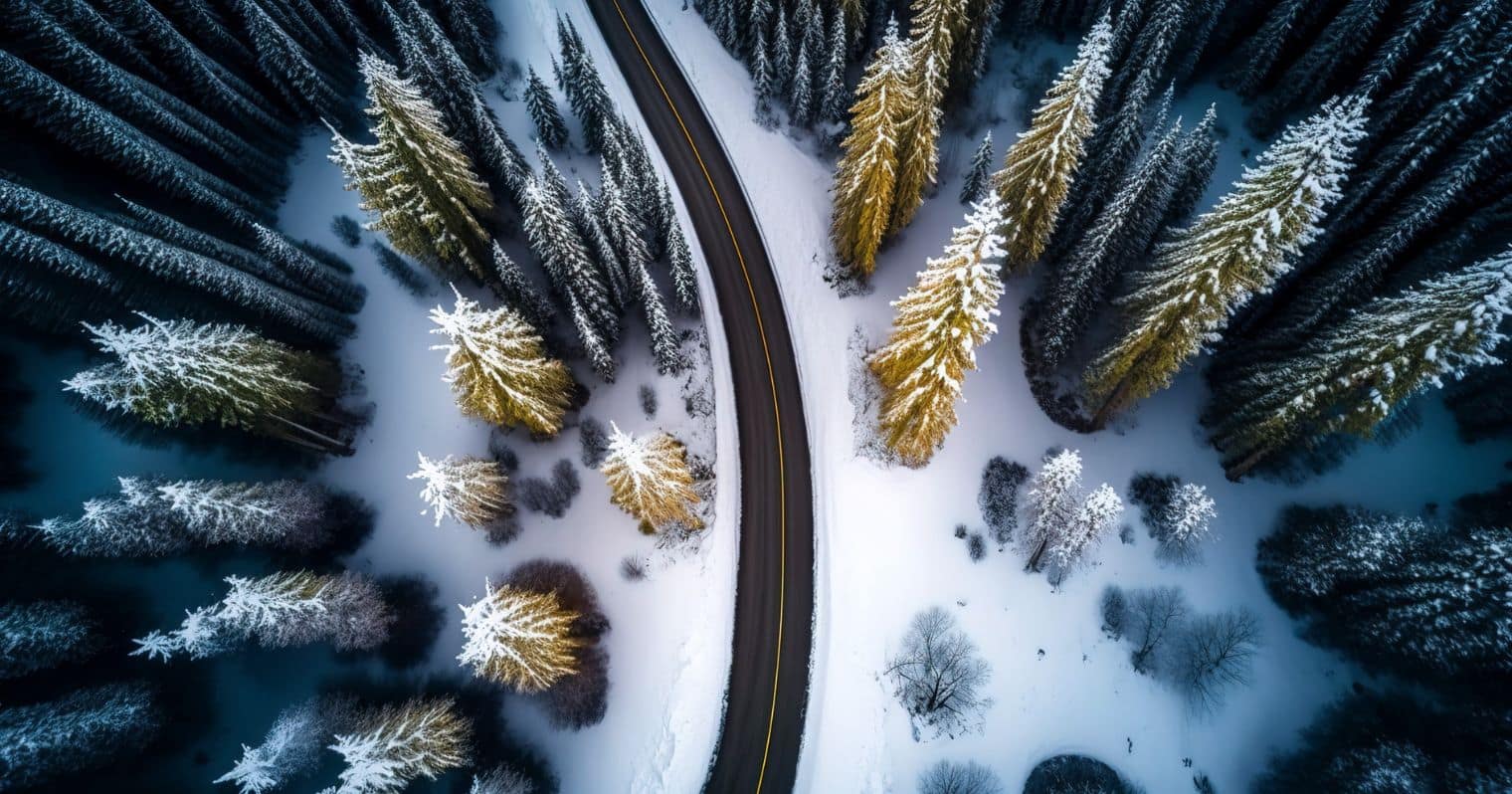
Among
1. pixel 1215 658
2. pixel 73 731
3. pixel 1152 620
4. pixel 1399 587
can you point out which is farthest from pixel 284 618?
pixel 1399 587

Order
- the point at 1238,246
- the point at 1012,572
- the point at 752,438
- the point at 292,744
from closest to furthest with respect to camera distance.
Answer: the point at 1238,246 < the point at 292,744 < the point at 1012,572 < the point at 752,438

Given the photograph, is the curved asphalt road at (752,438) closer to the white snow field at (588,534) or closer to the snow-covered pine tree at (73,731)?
the white snow field at (588,534)

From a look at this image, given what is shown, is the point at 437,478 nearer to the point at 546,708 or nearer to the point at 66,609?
the point at 546,708

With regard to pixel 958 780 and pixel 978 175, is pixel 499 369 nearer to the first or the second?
pixel 958 780

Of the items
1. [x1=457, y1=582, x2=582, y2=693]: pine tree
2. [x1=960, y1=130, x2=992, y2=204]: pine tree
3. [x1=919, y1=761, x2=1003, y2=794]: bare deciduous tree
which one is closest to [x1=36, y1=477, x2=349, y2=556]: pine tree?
[x1=457, y1=582, x2=582, y2=693]: pine tree

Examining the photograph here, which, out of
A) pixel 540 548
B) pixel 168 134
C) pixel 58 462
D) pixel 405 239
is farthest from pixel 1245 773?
pixel 168 134

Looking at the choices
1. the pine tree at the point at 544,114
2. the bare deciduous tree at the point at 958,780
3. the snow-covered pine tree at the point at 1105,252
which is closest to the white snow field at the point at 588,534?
the pine tree at the point at 544,114
